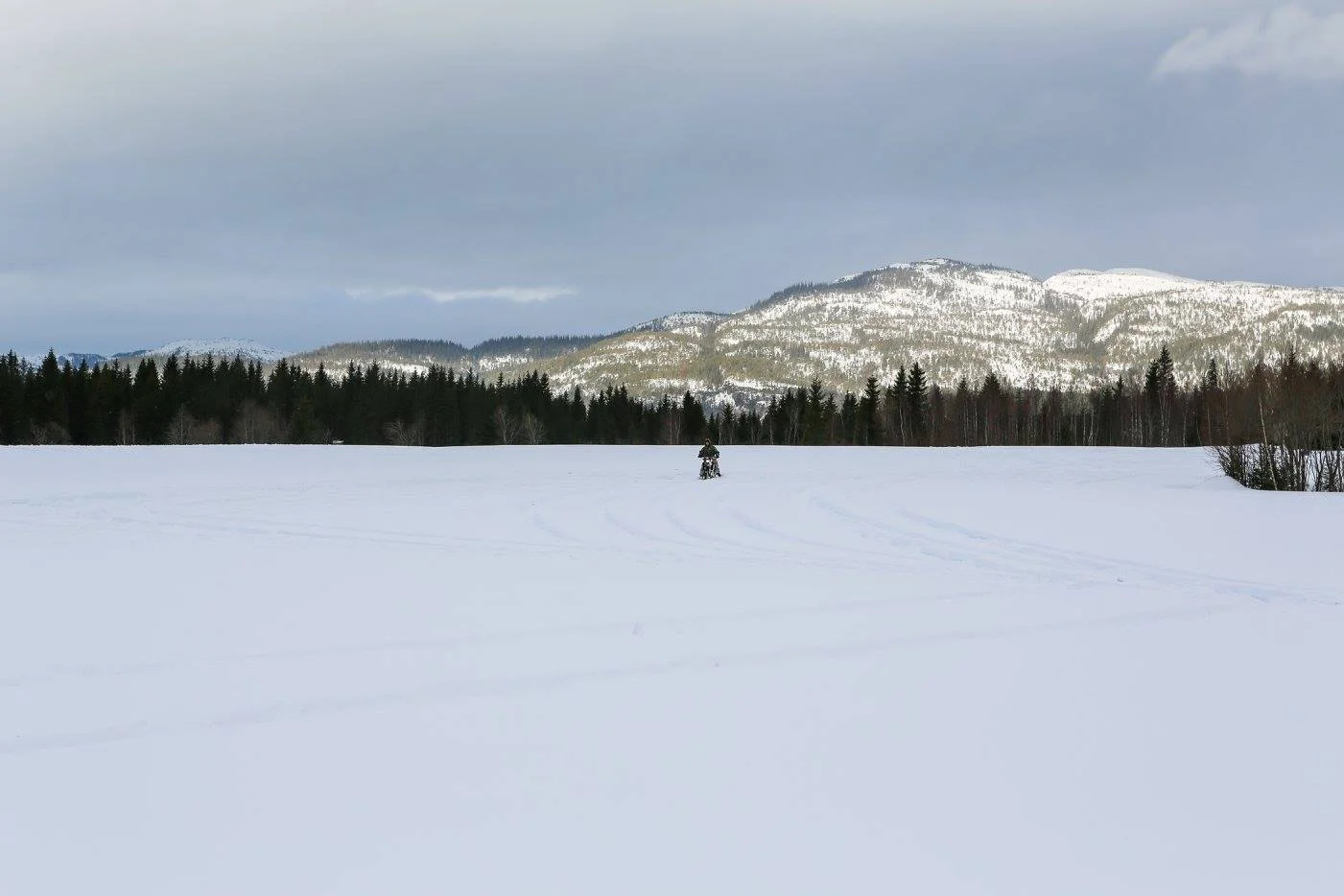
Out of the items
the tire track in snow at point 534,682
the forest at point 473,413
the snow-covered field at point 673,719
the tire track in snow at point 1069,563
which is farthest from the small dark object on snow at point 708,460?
the forest at point 473,413

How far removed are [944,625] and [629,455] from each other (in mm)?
29515

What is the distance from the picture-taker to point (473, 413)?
264 ft

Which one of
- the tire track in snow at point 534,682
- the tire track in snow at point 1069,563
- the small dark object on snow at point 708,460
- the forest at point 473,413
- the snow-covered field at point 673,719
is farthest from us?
the forest at point 473,413

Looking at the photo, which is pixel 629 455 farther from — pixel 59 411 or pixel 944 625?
pixel 59 411

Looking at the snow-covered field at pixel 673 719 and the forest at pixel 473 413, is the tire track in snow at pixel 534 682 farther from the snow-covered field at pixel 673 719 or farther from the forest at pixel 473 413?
the forest at pixel 473 413

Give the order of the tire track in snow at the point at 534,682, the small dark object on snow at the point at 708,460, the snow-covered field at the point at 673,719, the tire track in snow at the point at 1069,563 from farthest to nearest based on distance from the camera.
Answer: the small dark object on snow at the point at 708,460
the tire track in snow at the point at 1069,563
the tire track in snow at the point at 534,682
the snow-covered field at the point at 673,719

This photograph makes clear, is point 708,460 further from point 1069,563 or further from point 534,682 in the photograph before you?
point 534,682

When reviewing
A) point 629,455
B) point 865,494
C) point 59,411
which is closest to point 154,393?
point 59,411

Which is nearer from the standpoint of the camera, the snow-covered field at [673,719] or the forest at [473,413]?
the snow-covered field at [673,719]

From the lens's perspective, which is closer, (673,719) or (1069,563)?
(673,719)

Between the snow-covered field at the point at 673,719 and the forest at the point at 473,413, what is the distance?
6084cm

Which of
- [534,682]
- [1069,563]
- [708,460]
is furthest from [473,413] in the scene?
[534,682]

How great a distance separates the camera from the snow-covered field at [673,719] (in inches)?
125

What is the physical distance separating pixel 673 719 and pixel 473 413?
79009mm
